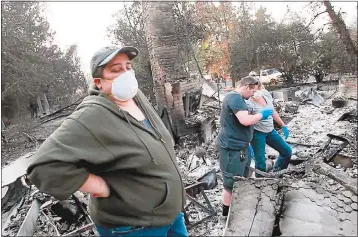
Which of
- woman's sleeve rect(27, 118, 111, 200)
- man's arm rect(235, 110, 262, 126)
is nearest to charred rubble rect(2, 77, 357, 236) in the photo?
man's arm rect(235, 110, 262, 126)

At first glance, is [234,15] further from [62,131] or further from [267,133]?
[62,131]

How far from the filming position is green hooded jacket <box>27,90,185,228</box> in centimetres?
115

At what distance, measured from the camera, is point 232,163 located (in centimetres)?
277

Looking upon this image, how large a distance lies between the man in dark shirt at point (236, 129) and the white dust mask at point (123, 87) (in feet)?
4.34

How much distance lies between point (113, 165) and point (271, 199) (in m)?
1.10

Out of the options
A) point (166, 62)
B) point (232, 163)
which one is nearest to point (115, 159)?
point (232, 163)

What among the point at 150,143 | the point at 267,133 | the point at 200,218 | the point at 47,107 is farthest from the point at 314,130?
the point at 47,107

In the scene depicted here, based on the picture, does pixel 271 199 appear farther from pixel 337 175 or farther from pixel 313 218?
pixel 337 175

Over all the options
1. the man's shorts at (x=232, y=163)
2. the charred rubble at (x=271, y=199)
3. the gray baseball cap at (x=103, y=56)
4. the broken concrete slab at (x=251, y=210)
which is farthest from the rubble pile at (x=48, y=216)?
the gray baseball cap at (x=103, y=56)

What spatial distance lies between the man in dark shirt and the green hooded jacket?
121cm

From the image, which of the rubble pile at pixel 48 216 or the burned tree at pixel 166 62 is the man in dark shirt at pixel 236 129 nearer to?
the rubble pile at pixel 48 216

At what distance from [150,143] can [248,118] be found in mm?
1382

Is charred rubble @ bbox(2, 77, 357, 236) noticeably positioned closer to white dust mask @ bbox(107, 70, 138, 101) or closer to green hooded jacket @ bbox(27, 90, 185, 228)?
green hooded jacket @ bbox(27, 90, 185, 228)

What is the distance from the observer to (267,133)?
335 cm
